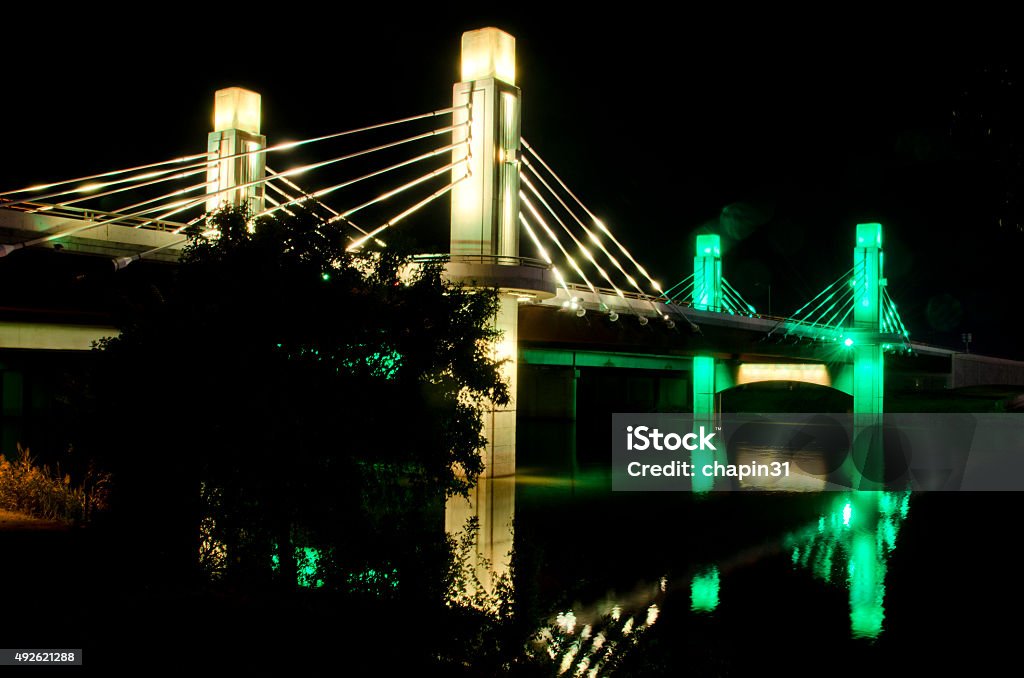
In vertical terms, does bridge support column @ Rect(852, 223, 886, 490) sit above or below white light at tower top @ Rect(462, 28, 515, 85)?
below

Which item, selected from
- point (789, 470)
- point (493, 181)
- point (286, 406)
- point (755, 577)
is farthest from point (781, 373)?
point (286, 406)

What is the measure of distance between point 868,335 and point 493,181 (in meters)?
40.5

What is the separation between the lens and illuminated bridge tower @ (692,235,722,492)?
6172 centimetres

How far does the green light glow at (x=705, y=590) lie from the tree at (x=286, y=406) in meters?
4.57

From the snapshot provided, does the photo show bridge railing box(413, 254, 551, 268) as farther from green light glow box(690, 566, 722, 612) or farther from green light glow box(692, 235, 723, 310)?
green light glow box(692, 235, 723, 310)

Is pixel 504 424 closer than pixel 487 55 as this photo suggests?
Yes

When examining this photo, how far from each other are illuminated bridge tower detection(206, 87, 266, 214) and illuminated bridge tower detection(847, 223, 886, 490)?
39887mm

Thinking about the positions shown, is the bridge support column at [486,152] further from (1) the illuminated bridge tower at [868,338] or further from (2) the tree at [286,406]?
(1) the illuminated bridge tower at [868,338]

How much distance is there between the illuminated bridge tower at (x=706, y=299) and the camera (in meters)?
61.7

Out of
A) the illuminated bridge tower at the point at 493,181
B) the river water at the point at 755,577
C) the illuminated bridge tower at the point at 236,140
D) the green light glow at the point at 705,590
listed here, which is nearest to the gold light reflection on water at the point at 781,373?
the river water at the point at 755,577

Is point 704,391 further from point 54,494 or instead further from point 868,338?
→ point 54,494

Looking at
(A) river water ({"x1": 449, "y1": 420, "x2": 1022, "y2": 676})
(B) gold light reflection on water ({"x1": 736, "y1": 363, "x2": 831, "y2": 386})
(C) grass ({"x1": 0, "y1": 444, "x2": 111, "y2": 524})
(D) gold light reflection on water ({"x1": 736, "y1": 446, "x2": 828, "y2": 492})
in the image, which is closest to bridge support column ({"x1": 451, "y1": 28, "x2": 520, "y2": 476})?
→ (A) river water ({"x1": 449, "y1": 420, "x2": 1022, "y2": 676})

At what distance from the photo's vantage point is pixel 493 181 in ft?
93.8

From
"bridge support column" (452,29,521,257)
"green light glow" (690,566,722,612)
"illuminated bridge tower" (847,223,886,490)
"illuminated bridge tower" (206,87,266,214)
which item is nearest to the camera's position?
"green light glow" (690,566,722,612)
